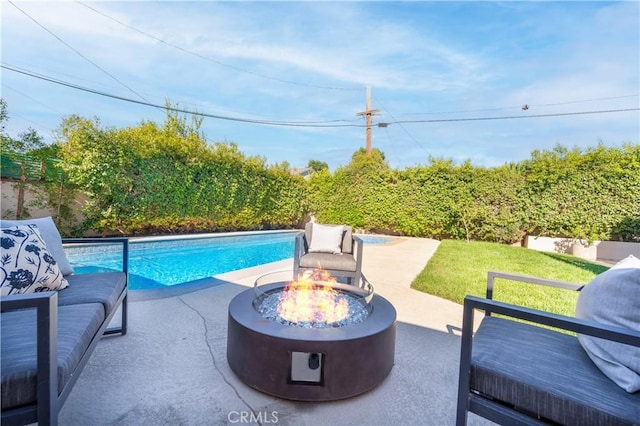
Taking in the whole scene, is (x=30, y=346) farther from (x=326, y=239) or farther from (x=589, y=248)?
(x=589, y=248)

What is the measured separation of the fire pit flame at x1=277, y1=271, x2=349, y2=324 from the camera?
2.10 metres

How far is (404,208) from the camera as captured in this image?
11031 mm

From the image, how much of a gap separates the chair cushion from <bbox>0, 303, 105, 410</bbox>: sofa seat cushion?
6.96 feet

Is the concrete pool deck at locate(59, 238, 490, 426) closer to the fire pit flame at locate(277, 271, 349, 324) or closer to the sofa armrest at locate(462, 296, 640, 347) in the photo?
the fire pit flame at locate(277, 271, 349, 324)

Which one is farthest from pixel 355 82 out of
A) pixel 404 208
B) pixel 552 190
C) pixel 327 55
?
pixel 552 190

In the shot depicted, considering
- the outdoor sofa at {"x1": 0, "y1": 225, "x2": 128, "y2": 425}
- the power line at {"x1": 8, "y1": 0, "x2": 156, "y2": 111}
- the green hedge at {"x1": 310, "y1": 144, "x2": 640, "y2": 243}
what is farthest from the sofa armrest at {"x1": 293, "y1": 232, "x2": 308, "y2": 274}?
the power line at {"x1": 8, "y1": 0, "x2": 156, "y2": 111}

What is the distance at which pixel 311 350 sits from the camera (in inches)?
67.6

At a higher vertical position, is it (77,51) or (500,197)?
(77,51)

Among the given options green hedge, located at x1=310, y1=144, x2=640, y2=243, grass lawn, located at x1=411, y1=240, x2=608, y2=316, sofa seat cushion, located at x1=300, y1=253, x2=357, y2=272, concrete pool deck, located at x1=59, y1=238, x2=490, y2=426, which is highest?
green hedge, located at x1=310, y1=144, x2=640, y2=243

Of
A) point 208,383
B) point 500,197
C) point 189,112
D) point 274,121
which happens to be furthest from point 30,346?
point 274,121

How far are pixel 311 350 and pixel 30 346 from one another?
1.23 meters

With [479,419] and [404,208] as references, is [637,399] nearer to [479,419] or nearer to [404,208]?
[479,419]

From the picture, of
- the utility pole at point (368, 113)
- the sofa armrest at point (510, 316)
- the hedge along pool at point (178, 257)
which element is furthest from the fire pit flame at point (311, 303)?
the utility pole at point (368, 113)

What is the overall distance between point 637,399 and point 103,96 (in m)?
12.6
